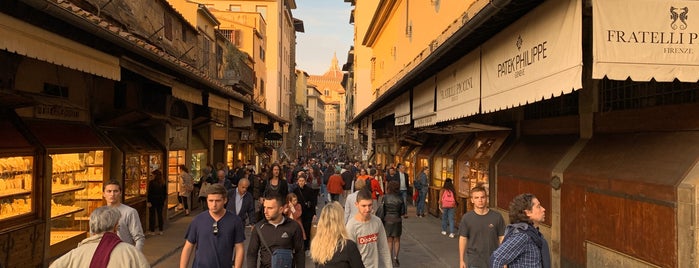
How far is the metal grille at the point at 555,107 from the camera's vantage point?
8.96 meters

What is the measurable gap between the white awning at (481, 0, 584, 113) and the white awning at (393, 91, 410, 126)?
756cm

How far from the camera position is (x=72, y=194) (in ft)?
36.2

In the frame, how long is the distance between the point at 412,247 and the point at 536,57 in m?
7.48

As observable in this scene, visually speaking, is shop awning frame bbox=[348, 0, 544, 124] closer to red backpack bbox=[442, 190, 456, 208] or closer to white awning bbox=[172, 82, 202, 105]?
red backpack bbox=[442, 190, 456, 208]

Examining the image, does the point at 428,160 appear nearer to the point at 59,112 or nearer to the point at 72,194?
the point at 72,194

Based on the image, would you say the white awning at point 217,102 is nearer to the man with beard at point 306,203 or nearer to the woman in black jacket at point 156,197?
the woman in black jacket at point 156,197

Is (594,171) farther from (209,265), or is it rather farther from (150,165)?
(150,165)

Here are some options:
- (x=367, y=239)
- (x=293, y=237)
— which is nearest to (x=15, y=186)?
(x=293, y=237)

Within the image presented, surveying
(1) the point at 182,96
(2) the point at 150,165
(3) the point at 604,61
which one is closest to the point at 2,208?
(1) the point at 182,96

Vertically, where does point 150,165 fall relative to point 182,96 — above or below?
below

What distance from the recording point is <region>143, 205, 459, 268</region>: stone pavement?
34.4ft

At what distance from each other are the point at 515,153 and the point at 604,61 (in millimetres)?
6745

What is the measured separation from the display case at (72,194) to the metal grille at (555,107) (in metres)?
9.31

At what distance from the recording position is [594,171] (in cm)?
750
